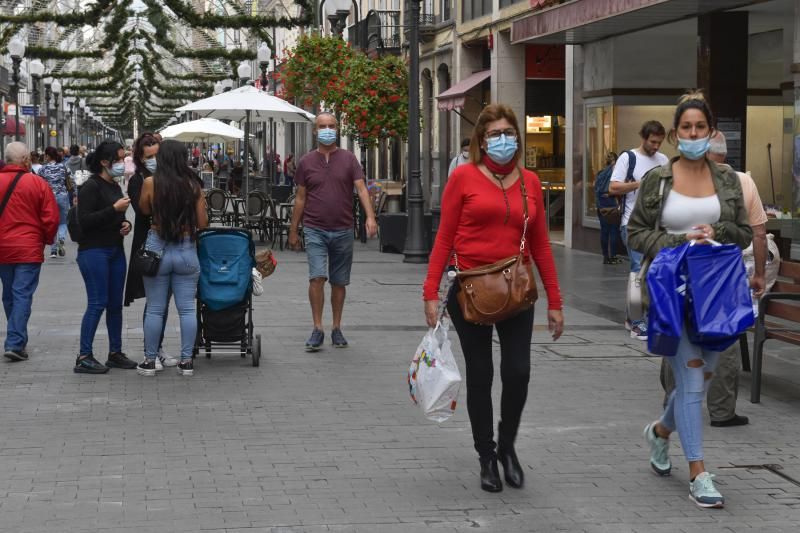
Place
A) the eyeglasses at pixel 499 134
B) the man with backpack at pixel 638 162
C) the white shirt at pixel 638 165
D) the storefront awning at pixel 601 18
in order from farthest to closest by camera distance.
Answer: the storefront awning at pixel 601 18 < the white shirt at pixel 638 165 < the man with backpack at pixel 638 162 < the eyeglasses at pixel 499 134

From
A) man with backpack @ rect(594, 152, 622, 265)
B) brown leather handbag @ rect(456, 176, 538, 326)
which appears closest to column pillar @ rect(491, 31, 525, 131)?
man with backpack @ rect(594, 152, 622, 265)

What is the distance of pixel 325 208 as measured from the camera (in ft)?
35.4

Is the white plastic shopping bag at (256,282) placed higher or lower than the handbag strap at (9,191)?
lower

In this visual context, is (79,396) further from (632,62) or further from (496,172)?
(632,62)

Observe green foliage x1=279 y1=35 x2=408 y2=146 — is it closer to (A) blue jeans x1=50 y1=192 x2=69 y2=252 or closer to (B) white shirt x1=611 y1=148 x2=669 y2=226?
(A) blue jeans x1=50 y1=192 x2=69 y2=252

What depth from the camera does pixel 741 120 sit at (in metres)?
18.2

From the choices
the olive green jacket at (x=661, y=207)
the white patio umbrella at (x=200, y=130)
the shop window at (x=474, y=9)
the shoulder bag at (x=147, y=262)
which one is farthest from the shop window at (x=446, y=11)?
the olive green jacket at (x=661, y=207)

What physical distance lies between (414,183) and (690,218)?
557 inches

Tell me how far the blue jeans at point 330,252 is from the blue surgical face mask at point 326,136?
724mm

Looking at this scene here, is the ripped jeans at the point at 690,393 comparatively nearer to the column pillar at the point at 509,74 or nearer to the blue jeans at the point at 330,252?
the blue jeans at the point at 330,252

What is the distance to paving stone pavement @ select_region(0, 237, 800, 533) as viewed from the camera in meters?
5.82

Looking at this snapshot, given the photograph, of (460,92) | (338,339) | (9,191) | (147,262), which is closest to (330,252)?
(338,339)

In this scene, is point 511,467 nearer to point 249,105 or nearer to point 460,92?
point 249,105

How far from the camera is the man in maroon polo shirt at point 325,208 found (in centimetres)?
1081
